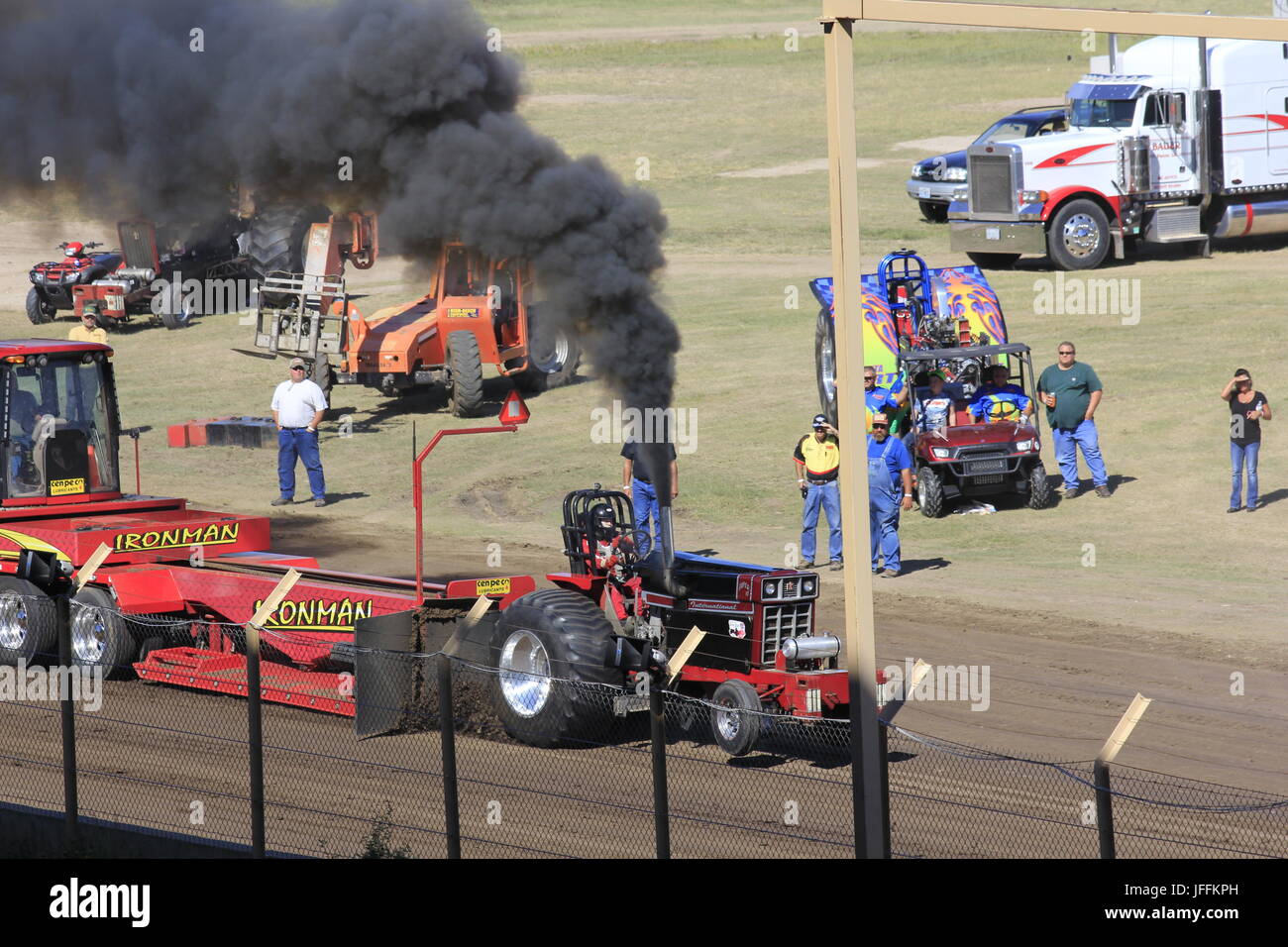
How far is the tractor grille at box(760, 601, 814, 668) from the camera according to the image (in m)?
11.4

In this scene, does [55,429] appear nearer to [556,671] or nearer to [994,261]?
[556,671]

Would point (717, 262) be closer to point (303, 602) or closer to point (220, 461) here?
point (220, 461)

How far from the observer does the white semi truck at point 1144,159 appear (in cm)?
2814

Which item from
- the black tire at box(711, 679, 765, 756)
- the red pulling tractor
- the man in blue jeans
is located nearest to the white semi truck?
the man in blue jeans

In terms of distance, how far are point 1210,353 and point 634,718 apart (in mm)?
15488

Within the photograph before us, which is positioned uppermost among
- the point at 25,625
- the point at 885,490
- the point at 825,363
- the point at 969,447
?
the point at 825,363

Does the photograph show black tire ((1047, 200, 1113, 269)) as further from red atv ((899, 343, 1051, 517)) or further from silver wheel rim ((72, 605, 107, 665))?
silver wheel rim ((72, 605, 107, 665))

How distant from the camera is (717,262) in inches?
1323

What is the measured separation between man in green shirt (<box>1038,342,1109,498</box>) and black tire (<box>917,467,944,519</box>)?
4.82 feet

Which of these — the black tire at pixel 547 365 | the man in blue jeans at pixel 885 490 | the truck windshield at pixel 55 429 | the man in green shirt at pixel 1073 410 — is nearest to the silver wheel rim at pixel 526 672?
the truck windshield at pixel 55 429

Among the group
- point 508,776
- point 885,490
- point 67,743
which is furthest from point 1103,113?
point 67,743

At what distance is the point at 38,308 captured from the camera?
32.3 m

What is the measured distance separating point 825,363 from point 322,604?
11.8 meters
